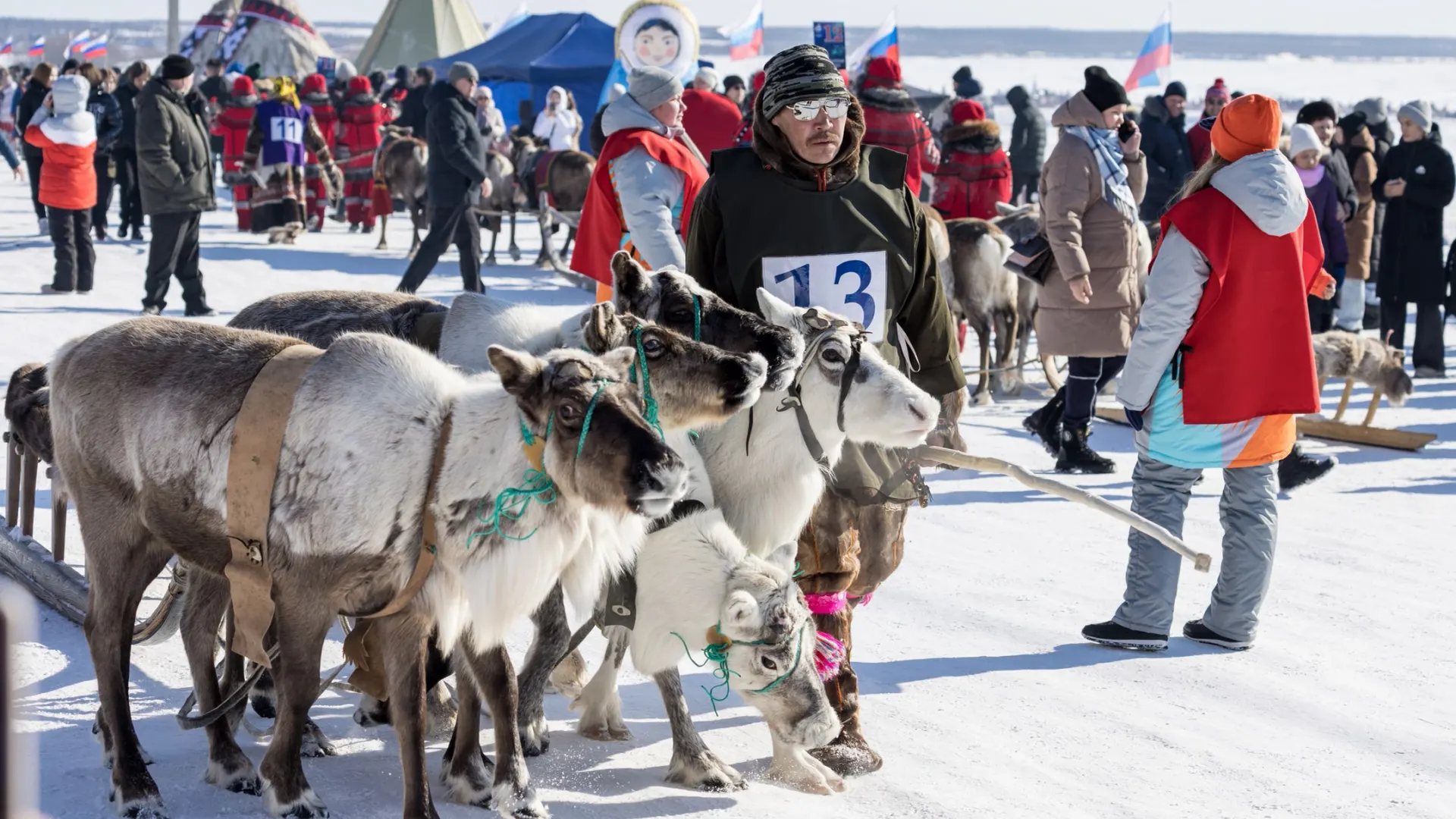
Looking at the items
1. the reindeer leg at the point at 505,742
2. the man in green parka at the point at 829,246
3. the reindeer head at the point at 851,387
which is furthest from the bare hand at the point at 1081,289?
the reindeer leg at the point at 505,742

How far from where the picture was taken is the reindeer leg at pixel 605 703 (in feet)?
13.6

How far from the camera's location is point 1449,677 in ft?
17.1

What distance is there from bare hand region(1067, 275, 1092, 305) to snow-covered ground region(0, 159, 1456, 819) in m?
1.05

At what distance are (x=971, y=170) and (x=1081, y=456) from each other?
188 inches

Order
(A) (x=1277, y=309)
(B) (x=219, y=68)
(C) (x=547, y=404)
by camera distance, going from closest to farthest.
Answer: (C) (x=547, y=404) < (A) (x=1277, y=309) < (B) (x=219, y=68)

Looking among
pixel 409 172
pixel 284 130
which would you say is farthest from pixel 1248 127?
pixel 284 130

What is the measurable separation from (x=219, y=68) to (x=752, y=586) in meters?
24.2

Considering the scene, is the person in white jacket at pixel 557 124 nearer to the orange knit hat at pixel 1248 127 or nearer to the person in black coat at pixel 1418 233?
the person in black coat at pixel 1418 233

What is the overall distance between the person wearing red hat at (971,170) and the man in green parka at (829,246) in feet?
27.2

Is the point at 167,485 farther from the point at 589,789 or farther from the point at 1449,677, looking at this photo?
the point at 1449,677

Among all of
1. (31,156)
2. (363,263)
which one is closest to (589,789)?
(363,263)

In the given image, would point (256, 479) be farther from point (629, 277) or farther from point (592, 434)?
point (629, 277)

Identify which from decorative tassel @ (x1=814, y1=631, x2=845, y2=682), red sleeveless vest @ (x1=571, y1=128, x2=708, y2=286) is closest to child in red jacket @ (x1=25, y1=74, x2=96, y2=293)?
red sleeveless vest @ (x1=571, y1=128, x2=708, y2=286)

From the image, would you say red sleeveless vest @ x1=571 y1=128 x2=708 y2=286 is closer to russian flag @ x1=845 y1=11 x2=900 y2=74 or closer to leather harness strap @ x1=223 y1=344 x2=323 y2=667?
leather harness strap @ x1=223 y1=344 x2=323 y2=667
